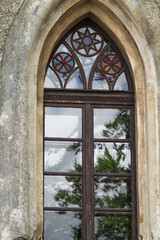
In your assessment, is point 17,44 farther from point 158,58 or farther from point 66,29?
point 158,58

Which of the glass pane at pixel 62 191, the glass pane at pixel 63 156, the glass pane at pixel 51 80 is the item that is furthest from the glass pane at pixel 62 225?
the glass pane at pixel 51 80

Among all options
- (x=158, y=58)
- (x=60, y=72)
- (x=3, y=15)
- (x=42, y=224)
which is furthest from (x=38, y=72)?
(x=42, y=224)

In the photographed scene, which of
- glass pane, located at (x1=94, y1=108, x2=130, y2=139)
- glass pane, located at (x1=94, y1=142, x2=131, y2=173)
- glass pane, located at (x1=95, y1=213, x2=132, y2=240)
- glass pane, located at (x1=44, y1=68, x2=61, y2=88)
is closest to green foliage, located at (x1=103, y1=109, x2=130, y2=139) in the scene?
glass pane, located at (x1=94, y1=108, x2=130, y2=139)

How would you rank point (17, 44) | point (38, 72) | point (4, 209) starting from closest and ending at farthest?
point (4, 209)
point (17, 44)
point (38, 72)

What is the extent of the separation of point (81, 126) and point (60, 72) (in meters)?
0.67

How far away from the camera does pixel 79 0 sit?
531 cm

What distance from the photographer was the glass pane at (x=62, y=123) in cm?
530

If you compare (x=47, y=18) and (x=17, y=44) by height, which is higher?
(x=47, y=18)

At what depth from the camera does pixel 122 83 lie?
5.49 metres

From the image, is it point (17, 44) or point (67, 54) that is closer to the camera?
point (17, 44)

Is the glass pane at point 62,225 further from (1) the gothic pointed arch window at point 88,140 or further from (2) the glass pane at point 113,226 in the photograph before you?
(2) the glass pane at point 113,226

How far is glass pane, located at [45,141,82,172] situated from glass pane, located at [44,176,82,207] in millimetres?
109

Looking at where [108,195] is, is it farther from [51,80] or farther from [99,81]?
[51,80]

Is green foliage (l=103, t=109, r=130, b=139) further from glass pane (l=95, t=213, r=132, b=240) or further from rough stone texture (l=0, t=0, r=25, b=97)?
rough stone texture (l=0, t=0, r=25, b=97)
